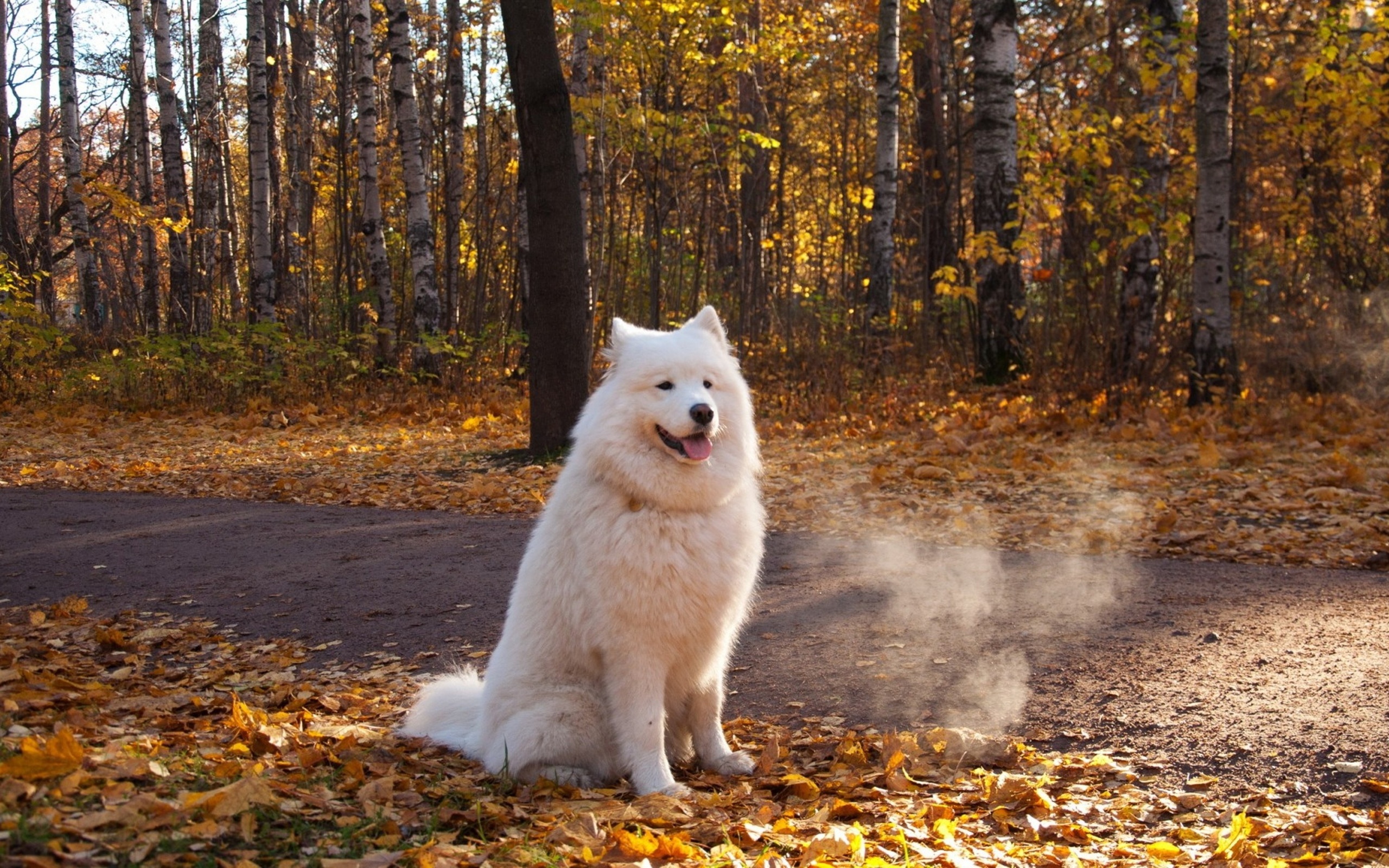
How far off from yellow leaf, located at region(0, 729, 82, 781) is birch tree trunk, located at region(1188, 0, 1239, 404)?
11336mm

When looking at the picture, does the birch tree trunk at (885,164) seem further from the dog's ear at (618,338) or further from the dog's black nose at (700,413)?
the dog's black nose at (700,413)

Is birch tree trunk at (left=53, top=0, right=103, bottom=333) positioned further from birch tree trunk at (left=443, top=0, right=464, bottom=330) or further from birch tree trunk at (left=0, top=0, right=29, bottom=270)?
birch tree trunk at (left=443, top=0, right=464, bottom=330)

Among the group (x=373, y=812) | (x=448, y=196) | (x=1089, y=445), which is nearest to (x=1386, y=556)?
(x=1089, y=445)

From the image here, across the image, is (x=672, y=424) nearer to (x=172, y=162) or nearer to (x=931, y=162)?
(x=931, y=162)

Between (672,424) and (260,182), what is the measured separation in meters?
17.7

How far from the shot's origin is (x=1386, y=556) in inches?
267

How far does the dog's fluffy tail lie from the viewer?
4.36 meters

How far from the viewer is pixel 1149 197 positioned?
12.4 m

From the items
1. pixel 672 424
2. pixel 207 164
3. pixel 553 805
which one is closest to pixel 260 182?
pixel 207 164

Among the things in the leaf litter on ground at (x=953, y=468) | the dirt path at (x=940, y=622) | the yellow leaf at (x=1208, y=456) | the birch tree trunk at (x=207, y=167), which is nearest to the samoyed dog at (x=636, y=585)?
the dirt path at (x=940, y=622)

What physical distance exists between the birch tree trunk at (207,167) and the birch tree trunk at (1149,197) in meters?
16.2

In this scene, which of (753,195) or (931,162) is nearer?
(753,195)

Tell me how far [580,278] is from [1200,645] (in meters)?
7.16

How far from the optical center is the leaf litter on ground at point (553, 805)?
2.90m
